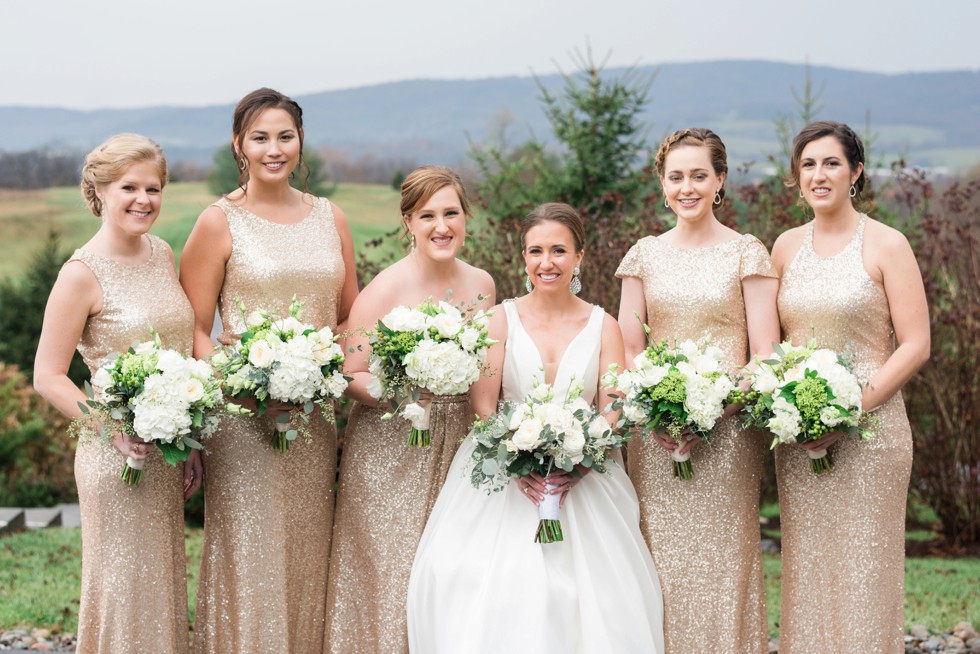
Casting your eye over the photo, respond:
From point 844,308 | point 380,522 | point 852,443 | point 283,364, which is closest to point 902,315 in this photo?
point 844,308

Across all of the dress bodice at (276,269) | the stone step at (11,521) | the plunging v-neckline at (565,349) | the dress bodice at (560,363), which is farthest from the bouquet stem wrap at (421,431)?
the stone step at (11,521)

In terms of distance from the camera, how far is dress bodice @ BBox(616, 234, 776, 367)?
5.26m

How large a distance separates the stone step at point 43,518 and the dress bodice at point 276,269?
632 centimetres

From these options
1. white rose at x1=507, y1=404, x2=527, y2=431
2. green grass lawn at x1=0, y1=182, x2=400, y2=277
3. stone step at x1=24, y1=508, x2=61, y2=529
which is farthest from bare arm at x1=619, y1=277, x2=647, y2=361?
green grass lawn at x1=0, y1=182, x2=400, y2=277

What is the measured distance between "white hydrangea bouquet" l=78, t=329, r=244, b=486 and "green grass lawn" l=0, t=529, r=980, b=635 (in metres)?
3.55

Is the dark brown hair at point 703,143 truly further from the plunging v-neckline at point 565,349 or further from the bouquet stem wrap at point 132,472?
the bouquet stem wrap at point 132,472

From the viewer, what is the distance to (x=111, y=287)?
15.9ft

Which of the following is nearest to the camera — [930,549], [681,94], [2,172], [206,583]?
[206,583]

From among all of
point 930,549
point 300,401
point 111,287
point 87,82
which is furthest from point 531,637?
point 87,82

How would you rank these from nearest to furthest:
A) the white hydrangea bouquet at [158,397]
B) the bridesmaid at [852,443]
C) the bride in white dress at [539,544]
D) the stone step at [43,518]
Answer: the white hydrangea bouquet at [158,397], the bride in white dress at [539,544], the bridesmaid at [852,443], the stone step at [43,518]

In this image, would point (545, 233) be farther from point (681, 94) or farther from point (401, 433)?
point (681, 94)

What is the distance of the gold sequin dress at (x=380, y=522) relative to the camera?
5301mm

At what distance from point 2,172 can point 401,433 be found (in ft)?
77.5

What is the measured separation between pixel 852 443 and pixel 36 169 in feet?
80.8
